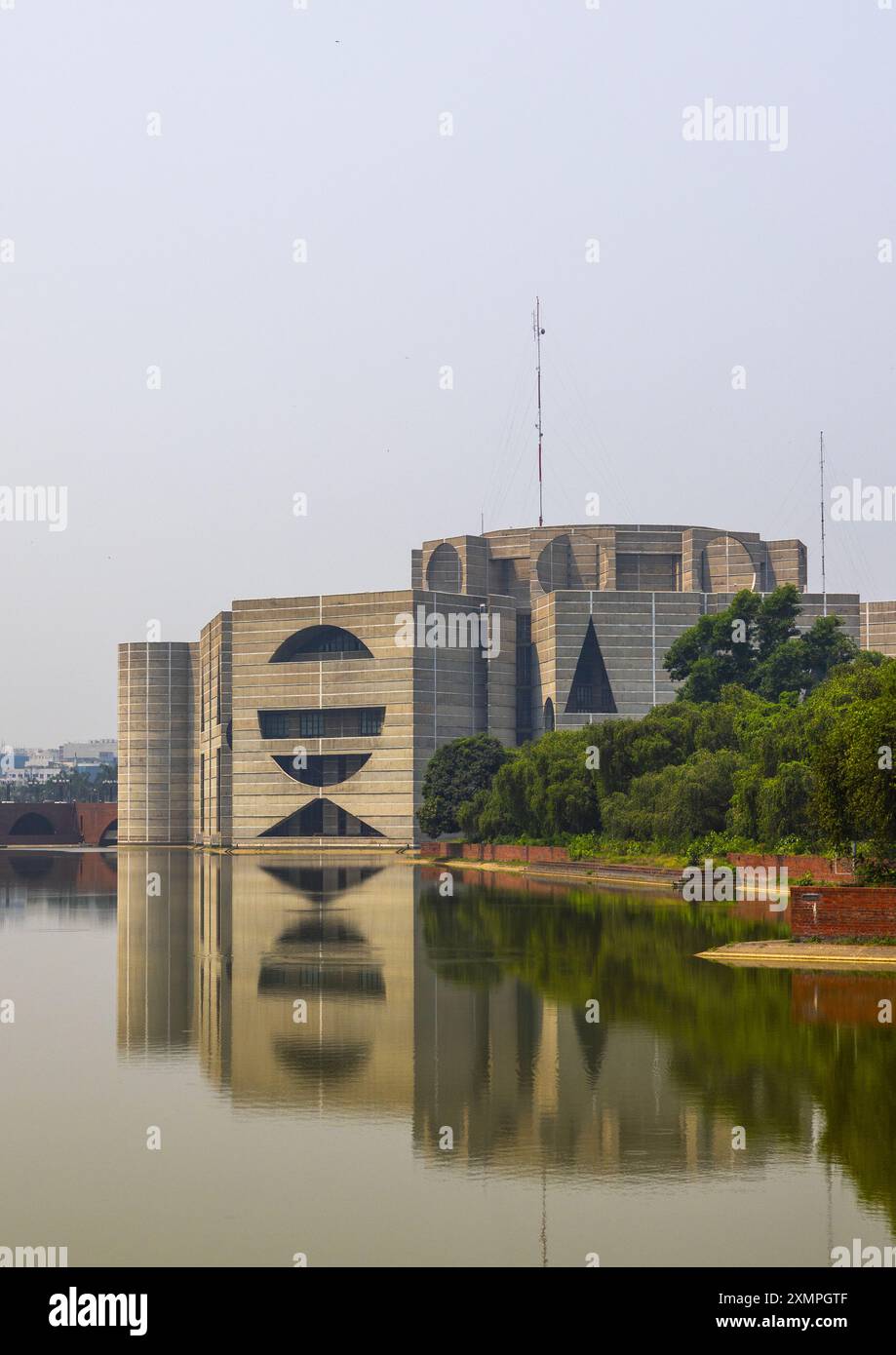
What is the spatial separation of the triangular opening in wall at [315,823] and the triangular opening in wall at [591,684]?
2430cm

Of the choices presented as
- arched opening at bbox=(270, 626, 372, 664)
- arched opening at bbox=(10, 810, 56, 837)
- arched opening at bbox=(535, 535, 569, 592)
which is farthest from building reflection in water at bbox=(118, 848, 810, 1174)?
arched opening at bbox=(10, 810, 56, 837)

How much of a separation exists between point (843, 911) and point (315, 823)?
120094 mm

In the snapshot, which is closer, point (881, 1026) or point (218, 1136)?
point (218, 1136)

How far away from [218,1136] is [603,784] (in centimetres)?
7156

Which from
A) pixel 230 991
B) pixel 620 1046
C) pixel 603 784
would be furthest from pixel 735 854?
pixel 620 1046

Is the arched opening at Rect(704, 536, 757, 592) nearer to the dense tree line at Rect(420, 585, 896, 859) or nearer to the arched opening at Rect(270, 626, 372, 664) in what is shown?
the dense tree line at Rect(420, 585, 896, 859)

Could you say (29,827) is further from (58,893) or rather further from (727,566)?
(58,893)

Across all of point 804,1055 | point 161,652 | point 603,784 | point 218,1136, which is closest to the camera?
point 218,1136

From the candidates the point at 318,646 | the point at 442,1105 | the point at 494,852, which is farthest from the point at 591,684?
the point at 442,1105

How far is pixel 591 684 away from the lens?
14950 centimetres

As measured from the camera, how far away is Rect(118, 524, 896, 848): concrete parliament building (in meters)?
148

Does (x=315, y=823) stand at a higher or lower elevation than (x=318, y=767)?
lower
